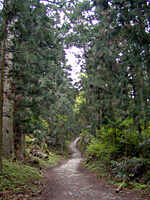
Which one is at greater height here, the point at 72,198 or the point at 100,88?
the point at 100,88

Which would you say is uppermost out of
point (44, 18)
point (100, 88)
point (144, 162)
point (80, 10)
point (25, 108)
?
point (80, 10)

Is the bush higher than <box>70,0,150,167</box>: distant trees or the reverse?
the reverse

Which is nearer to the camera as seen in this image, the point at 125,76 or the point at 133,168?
the point at 133,168

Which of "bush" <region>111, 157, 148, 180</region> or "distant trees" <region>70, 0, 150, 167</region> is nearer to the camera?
"distant trees" <region>70, 0, 150, 167</region>

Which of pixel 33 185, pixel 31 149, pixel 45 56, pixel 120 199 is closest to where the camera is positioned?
pixel 120 199

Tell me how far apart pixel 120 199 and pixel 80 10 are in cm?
1581

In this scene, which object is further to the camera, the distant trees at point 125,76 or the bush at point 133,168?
the bush at point 133,168

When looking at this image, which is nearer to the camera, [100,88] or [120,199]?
[120,199]

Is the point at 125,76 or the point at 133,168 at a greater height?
the point at 125,76

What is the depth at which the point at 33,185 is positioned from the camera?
22.6 feet

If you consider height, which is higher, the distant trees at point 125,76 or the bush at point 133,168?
the distant trees at point 125,76

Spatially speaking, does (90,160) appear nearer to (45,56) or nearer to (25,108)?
(25,108)

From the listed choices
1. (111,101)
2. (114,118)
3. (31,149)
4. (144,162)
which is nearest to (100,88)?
(111,101)

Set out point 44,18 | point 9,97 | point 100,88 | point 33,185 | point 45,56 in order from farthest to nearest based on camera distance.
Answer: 1. point 100,88
2. point 45,56
3. point 44,18
4. point 9,97
5. point 33,185
